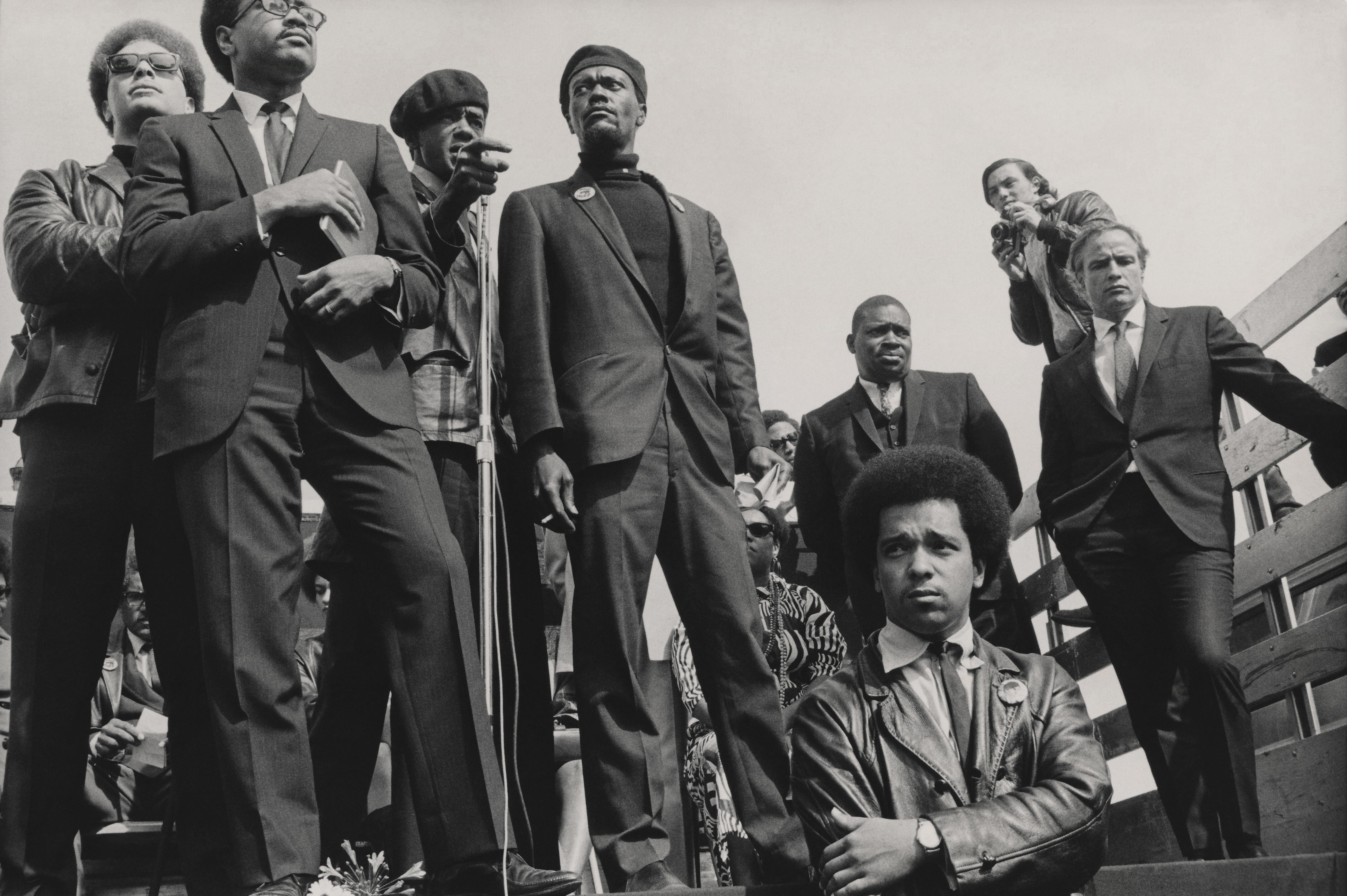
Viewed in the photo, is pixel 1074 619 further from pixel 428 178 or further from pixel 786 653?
pixel 428 178

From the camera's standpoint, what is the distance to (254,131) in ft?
13.0

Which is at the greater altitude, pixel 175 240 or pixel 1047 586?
pixel 175 240

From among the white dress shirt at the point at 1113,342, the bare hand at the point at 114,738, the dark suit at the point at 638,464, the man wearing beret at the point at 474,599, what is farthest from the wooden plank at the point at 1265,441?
the bare hand at the point at 114,738

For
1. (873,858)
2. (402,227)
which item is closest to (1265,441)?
(873,858)

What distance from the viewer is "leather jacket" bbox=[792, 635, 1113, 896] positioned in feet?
9.91

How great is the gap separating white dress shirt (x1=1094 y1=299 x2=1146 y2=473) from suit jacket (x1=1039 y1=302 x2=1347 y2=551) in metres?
0.03

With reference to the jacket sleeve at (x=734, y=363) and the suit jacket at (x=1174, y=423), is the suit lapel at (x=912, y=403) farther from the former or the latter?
the jacket sleeve at (x=734, y=363)

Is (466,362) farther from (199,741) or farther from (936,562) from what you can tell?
(936,562)

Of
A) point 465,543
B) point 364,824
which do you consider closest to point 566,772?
point 364,824

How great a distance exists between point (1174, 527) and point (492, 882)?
2601 mm

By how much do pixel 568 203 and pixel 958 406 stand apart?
193 cm

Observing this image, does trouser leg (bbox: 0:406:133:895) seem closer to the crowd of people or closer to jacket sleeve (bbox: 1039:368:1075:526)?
the crowd of people

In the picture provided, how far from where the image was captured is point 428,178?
4988 mm

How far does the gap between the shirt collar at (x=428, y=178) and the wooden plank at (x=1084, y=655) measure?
10.8ft
